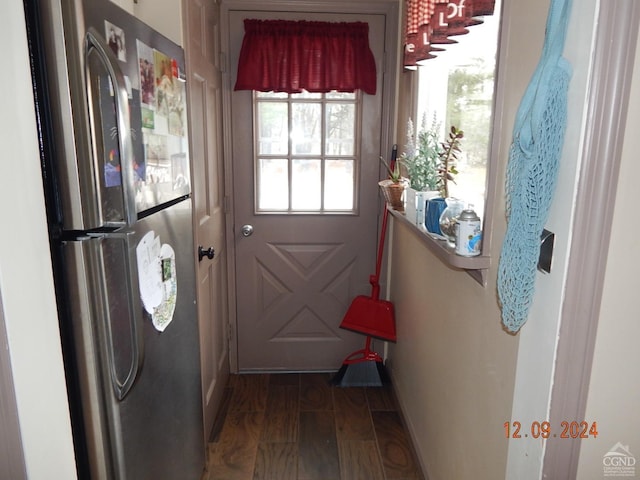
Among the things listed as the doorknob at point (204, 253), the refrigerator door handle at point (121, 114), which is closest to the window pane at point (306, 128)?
the doorknob at point (204, 253)

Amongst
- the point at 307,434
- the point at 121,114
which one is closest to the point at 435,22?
the point at 121,114

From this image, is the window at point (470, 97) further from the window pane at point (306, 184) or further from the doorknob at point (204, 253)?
the doorknob at point (204, 253)

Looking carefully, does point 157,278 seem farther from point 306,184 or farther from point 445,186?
point 306,184

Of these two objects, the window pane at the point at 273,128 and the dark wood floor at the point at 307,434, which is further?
the window pane at the point at 273,128

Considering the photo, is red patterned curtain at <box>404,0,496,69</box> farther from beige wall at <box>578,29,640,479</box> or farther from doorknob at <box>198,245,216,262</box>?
doorknob at <box>198,245,216,262</box>

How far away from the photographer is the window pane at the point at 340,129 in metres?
2.56

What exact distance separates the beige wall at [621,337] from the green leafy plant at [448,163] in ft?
2.59

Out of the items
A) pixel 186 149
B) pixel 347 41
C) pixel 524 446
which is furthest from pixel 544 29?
pixel 347 41

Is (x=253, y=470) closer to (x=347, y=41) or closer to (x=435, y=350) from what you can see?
(x=435, y=350)

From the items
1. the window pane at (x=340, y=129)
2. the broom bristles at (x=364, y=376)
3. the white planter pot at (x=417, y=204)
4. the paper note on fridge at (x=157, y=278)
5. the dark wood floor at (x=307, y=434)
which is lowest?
the dark wood floor at (x=307, y=434)

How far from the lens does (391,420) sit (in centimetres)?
238

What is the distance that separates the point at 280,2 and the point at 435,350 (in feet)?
6.12

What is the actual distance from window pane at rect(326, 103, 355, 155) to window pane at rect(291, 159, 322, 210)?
128 millimetres

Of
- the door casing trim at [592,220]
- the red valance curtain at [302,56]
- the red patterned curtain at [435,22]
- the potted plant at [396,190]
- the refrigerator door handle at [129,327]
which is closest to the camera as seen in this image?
the door casing trim at [592,220]
